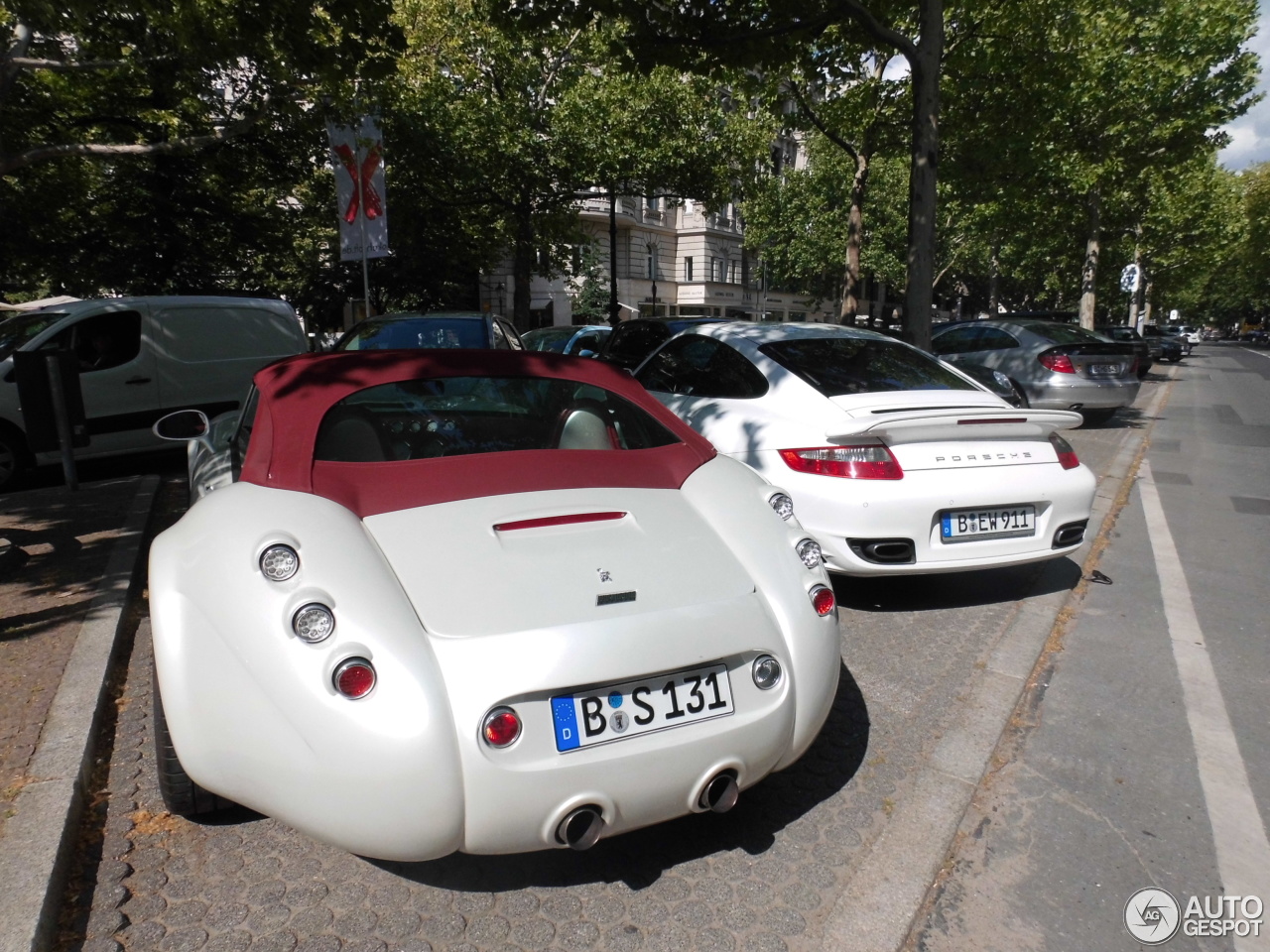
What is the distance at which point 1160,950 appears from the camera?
236cm

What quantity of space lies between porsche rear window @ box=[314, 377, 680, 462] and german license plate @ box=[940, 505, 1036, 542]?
1.83m

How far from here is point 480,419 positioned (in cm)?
327

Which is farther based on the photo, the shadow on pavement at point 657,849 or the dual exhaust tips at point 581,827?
the shadow on pavement at point 657,849

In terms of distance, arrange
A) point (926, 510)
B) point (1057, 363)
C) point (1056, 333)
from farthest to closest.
A: point (1056, 333)
point (1057, 363)
point (926, 510)

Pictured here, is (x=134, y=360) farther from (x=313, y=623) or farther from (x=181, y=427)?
(x=313, y=623)

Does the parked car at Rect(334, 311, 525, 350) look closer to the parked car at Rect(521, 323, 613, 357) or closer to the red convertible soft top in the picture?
the red convertible soft top

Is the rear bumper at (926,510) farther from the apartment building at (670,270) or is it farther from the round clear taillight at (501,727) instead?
the apartment building at (670,270)

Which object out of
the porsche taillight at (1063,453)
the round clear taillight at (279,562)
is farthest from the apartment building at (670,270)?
the round clear taillight at (279,562)

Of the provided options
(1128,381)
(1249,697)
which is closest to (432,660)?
(1249,697)

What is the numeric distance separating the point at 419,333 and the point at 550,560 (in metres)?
6.82

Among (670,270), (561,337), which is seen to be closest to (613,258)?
(561,337)

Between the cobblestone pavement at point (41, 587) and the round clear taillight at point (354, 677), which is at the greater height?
the round clear taillight at point (354, 677)

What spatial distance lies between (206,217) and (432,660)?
18903 millimetres

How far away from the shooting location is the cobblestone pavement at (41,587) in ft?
10.9
